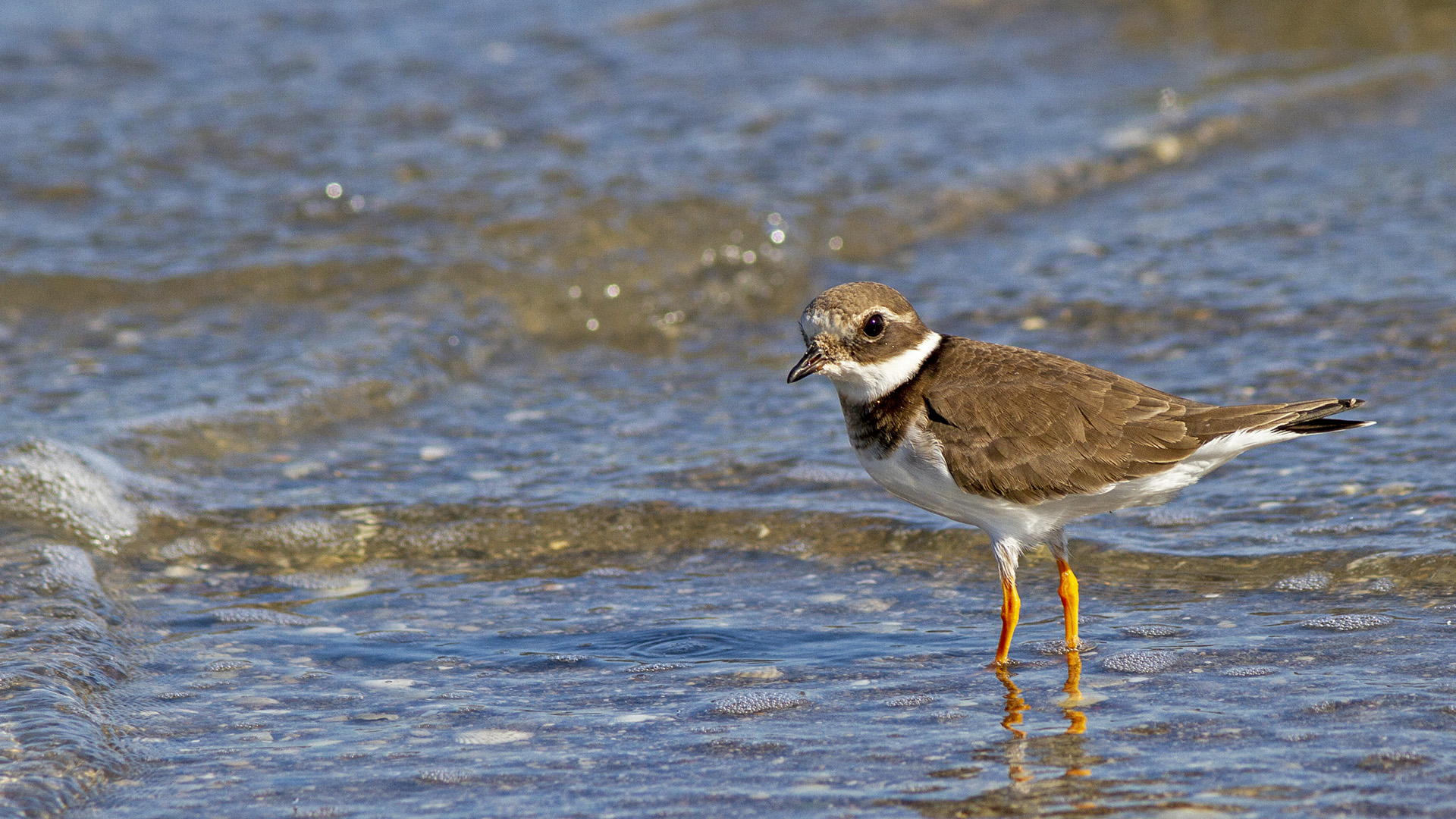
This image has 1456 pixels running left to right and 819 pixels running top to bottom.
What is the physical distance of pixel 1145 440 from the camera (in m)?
5.58

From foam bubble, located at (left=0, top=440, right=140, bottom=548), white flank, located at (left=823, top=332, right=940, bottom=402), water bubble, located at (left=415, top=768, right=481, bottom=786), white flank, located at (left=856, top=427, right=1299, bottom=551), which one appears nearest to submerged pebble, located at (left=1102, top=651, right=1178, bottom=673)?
white flank, located at (left=856, top=427, right=1299, bottom=551)

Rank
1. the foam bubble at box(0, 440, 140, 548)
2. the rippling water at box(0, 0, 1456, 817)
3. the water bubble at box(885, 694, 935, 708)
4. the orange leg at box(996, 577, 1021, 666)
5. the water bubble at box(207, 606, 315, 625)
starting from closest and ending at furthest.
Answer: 1. the rippling water at box(0, 0, 1456, 817)
2. the water bubble at box(885, 694, 935, 708)
3. the orange leg at box(996, 577, 1021, 666)
4. the water bubble at box(207, 606, 315, 625)
5. the foam bubble at box(0, 440, 140, 548)

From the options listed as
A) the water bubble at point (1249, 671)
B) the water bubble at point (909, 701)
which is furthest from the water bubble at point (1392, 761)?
the water bubble at point (909, 701)

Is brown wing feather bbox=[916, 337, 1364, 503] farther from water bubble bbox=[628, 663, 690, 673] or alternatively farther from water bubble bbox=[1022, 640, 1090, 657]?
water bubble bbox=[628, 663, 690, 673]

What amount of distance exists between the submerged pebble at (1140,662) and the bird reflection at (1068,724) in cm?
12

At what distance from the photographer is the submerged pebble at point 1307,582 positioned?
6.17m

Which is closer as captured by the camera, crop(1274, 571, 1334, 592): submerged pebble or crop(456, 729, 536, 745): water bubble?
crop(456, 729, 536, 745): water bubble

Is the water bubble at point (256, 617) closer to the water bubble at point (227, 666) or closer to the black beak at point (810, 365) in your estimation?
the water bubble at point (227, 666)

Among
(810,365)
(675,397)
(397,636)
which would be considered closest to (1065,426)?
(810,365)

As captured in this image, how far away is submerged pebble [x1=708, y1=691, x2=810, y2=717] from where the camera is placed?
5324 mm

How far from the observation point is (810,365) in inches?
227

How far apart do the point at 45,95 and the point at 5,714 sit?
32.8 feet

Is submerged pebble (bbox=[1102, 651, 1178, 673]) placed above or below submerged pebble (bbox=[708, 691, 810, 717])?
below

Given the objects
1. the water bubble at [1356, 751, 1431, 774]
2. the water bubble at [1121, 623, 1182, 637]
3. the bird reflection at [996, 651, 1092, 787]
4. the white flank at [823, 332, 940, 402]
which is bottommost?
the water bubble at [1356, 751, 1431, 774]
